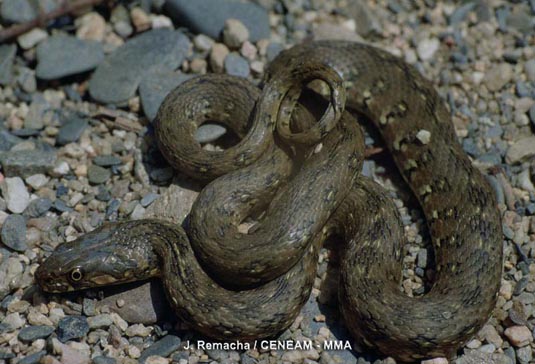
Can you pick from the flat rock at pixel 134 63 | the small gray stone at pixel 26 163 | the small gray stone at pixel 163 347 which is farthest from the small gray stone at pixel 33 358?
the flat rock at pixel 134 63

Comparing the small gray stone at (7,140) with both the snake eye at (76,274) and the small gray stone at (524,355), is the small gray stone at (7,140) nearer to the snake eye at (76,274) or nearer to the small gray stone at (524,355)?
the snake eye at (76,274)

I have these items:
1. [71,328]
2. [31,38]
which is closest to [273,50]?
[31,38]

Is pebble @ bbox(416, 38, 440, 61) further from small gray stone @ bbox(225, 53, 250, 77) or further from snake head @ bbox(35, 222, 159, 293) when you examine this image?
snake head @ bbox(35, 222, 159, 293)

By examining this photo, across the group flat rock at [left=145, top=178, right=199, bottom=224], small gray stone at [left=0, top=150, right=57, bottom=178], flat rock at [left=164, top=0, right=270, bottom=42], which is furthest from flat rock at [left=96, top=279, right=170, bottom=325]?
flat rock at [left=164, top=0, right=270, bottom=42]

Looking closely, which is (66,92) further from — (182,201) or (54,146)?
Answer: (182,201)

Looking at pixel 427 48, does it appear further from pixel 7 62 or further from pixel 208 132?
pixel 7 62
